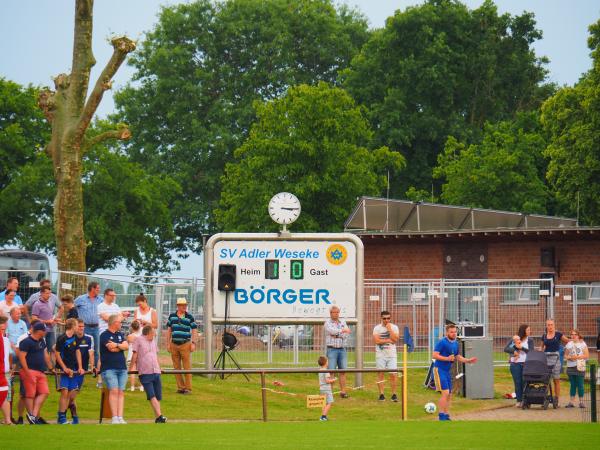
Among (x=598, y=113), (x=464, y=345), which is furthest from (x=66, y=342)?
(x=598, y=113)

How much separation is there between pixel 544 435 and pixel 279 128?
40.9 m

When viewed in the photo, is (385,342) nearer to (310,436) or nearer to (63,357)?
(63,357)

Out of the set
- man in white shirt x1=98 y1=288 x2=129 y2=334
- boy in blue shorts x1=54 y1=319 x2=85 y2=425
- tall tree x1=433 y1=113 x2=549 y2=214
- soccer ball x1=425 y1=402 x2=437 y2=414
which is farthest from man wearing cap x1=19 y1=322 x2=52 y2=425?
tall tree x1=433 y1=113 x2=549 y2=214

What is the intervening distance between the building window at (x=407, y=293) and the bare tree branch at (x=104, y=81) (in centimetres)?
902

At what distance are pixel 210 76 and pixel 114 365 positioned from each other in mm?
51306

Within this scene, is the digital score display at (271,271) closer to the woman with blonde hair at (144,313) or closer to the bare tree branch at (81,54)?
the woman with blonde hair at (144,313)

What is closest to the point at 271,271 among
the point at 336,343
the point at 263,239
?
the point at 263,239

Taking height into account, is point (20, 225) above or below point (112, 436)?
above

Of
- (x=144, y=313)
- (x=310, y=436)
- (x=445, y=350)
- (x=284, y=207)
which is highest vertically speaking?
(x=284, y=207)

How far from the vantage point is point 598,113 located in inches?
2028

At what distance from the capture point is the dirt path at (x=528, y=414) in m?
25.3

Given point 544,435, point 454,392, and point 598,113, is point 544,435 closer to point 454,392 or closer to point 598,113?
point 454,392

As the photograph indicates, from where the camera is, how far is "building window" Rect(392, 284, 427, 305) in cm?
3347

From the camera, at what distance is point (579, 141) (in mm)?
52062
